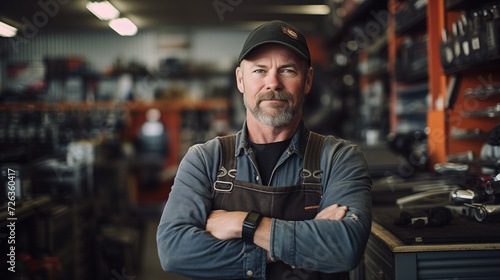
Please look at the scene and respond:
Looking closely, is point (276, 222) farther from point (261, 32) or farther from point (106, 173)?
point (106, 173)

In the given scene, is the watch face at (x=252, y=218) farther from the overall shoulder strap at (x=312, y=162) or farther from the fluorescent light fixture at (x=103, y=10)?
the fluorescent light fixture at (x=103, y=10)

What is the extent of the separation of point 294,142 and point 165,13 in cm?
677

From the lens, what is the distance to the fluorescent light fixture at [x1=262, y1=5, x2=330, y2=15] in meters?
7.31

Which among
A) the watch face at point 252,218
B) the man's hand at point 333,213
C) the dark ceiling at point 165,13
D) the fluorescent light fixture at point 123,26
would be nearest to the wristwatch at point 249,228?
the watch face at point 252,218

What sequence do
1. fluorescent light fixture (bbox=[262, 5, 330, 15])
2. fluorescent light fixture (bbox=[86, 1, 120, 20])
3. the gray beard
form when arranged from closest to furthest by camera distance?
1. the gray beard
2. fluorescent light fixture (bbox=[86, 1, 120, 20])
3. fluorescent light fixture (bbox=[262, 5, 330, 15])

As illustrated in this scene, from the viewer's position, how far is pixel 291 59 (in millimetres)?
1513

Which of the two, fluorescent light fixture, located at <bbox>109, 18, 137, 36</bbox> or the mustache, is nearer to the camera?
the mustache

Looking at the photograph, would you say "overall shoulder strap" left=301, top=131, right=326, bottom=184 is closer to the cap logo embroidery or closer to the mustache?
the mustache

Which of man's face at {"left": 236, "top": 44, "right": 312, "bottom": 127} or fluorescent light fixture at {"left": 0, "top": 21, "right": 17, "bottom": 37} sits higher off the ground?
fluorescent light fixture at {"left": 0, "top": 21, "right": 17, "bottom": 37}

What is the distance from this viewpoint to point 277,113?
1.49 m

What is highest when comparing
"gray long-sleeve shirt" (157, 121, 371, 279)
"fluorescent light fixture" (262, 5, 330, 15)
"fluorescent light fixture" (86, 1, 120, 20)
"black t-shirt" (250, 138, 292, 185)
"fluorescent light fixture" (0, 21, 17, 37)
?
"fluorescent light fixture" (262, 5, 330, 15)

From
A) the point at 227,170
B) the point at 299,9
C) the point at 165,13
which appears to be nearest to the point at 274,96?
the point at 227,170

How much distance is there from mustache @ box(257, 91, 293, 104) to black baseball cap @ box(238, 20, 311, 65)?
16 centimetres

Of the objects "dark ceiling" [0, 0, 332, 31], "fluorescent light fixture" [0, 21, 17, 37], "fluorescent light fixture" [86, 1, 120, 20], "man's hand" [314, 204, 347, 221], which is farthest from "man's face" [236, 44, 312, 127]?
"fluorescent light fixture" [86, 1, 120, 20]
